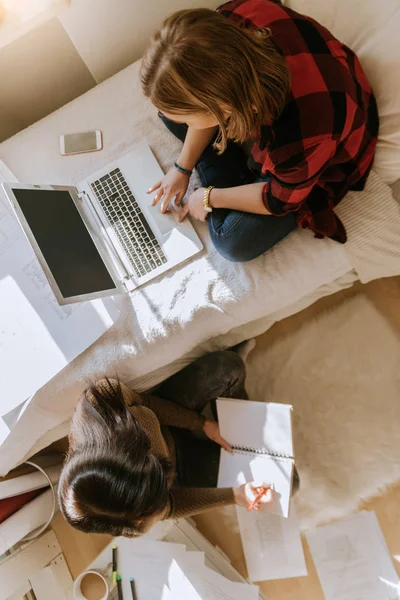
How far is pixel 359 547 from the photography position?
53.5 inches

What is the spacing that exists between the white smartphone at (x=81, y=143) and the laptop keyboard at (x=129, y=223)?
0.13m

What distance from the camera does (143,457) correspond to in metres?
0.95

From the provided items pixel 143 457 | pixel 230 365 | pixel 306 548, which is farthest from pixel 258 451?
pixel 306 548

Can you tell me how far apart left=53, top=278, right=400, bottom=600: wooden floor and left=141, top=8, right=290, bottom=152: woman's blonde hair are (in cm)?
81

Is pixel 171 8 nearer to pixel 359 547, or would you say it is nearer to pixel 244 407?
pixel 244 407

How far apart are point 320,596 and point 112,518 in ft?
2.73

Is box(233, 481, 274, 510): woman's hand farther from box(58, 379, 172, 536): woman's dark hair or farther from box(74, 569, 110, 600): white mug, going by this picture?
box(74, 569, 110, 600): white mug

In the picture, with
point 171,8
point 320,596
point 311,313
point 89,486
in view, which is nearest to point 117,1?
point 171,8

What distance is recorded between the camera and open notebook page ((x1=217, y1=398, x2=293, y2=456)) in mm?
1150

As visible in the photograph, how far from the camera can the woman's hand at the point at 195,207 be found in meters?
1.12

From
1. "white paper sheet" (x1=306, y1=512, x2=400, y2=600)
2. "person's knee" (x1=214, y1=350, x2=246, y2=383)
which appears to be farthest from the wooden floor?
"person's knee" (x1=214, y1=350, x2=246, y2=383)

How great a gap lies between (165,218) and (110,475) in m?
0.62

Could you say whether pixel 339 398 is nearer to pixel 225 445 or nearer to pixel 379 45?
pixel 225 445

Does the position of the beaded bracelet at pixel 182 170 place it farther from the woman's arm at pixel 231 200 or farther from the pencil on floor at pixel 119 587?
the pencil on floor at pixel 119 587
